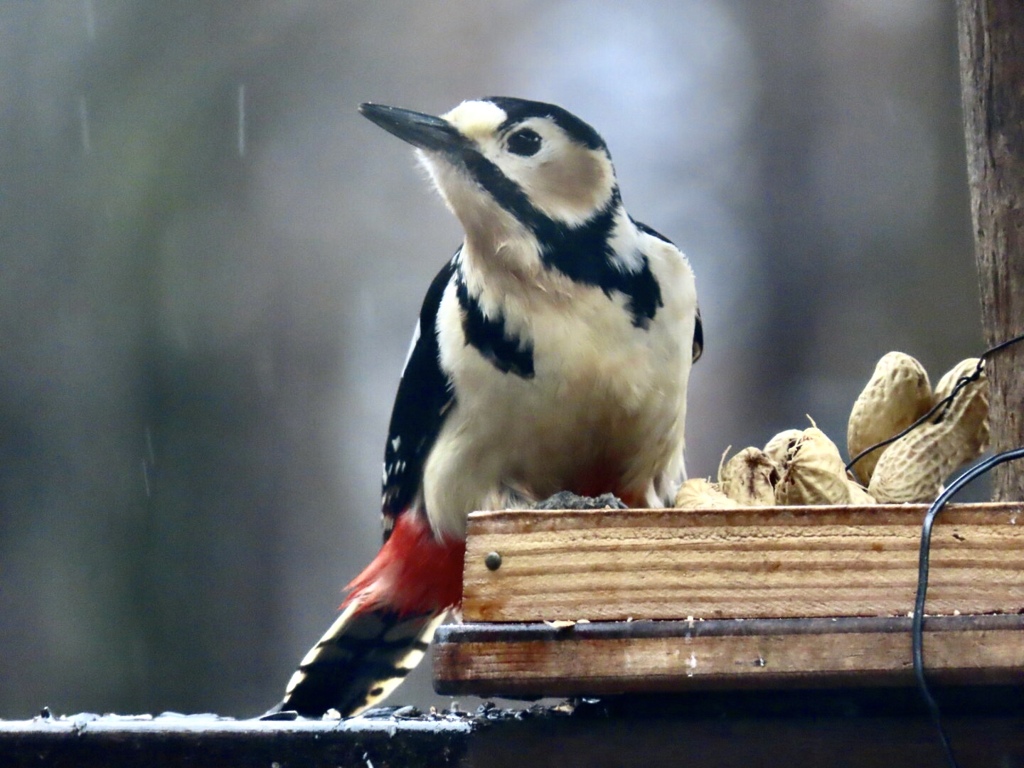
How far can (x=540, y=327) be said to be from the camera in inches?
70.2

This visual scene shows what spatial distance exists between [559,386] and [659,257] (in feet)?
1.00

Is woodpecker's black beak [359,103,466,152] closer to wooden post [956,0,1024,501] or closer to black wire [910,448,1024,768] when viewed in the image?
wooden post [956,0,1024,501]

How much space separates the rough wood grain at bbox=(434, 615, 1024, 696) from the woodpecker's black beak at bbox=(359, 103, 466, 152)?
2.90ft

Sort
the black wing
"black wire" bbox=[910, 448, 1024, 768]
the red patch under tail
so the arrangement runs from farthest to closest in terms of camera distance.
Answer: the red patch under tail < the black wing < "black wire" bbox=[910, 448, 1024, 768]

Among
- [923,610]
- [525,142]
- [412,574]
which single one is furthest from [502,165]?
[923,610]

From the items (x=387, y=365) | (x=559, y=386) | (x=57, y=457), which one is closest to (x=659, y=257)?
(x=559, y=386)

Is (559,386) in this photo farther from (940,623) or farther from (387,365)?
(387,365)

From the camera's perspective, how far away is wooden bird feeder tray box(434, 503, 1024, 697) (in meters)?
1.11

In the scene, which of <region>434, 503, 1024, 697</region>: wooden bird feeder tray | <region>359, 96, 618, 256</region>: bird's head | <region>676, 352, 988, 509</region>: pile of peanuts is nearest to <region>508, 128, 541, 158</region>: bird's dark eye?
<region>359, 96, 618, 256</region>: bird's head

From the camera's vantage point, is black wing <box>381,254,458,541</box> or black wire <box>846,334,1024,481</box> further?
black wing <box>381,254,458,541</box>

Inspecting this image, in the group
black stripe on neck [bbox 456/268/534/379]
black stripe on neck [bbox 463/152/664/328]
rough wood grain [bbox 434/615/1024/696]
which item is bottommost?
rough wood grain [bbox 434/615/1024/696]

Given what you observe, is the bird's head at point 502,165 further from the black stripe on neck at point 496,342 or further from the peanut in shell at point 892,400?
the peanut in shell at point 892,400

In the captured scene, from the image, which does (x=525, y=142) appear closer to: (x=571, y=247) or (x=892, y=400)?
(x=571, y=247)

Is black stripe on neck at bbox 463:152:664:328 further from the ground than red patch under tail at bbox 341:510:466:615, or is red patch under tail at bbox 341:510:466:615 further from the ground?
black stripe on neck at bbox 463:152:664:328
